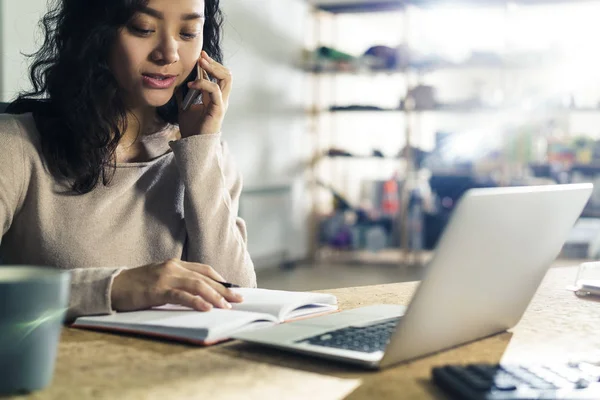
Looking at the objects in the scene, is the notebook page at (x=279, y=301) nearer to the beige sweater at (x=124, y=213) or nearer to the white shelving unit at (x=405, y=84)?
the beige sweater at (x=124, y=213)

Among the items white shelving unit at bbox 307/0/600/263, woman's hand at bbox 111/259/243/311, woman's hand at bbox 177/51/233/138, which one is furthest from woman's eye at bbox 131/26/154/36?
white shelving unit at bbox 307/0/600/263

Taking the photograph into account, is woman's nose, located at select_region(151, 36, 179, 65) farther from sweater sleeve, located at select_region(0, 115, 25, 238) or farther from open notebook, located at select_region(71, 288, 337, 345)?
open notebook, located at select_region(71, 288, 337, 345)

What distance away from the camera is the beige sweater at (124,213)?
1234 millimetres

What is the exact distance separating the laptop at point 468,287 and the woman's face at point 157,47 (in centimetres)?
58

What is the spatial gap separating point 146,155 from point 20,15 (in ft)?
6.27

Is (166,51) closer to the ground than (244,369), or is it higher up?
higher up

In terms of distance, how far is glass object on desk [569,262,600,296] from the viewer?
114 centimetres

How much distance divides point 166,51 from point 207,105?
0.19 metres

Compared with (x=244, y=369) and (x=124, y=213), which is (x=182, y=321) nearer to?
(x=244, y=369)

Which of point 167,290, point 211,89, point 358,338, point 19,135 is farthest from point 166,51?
point 358,338

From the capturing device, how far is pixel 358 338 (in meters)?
0.76

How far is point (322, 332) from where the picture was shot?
781 millimetres

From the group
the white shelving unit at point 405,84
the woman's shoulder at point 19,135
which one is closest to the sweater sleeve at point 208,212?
the woman's shoulder at point 19,135

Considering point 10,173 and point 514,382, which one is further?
point 10,173
